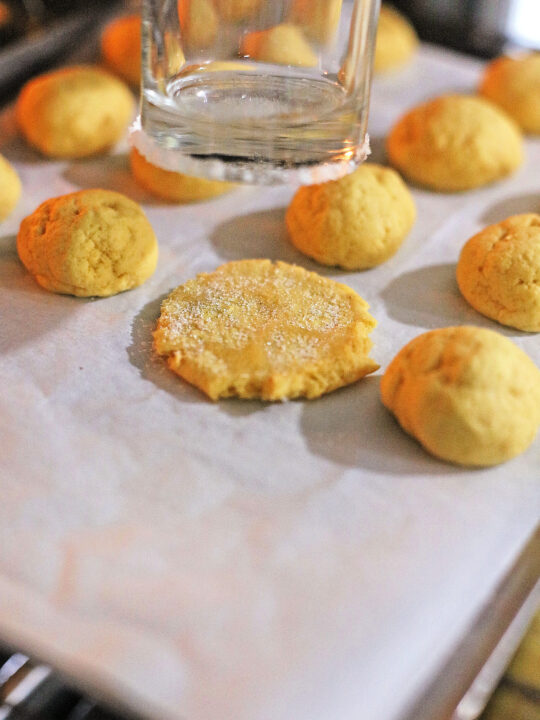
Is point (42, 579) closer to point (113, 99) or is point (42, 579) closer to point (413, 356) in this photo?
point (413, 356)

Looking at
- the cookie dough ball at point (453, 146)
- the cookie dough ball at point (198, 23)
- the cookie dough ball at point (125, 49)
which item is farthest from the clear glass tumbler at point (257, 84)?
the cookie dough ball at point (125, 49)

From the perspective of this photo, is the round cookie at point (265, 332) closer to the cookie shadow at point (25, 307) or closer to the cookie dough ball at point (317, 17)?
the cookie shadow at point (25, 307)

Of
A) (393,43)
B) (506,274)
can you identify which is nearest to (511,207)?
(506,274)

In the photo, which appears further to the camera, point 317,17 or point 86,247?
point 86,247

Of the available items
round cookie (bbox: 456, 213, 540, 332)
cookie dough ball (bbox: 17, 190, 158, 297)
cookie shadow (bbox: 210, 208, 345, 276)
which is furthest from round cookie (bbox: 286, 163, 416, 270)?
cookie dough ball (bbox: 17, 190, 158, 297)

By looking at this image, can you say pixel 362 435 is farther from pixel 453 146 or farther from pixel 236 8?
pixel 453 146

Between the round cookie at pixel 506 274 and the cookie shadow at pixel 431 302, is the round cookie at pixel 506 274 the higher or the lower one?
the higher one
